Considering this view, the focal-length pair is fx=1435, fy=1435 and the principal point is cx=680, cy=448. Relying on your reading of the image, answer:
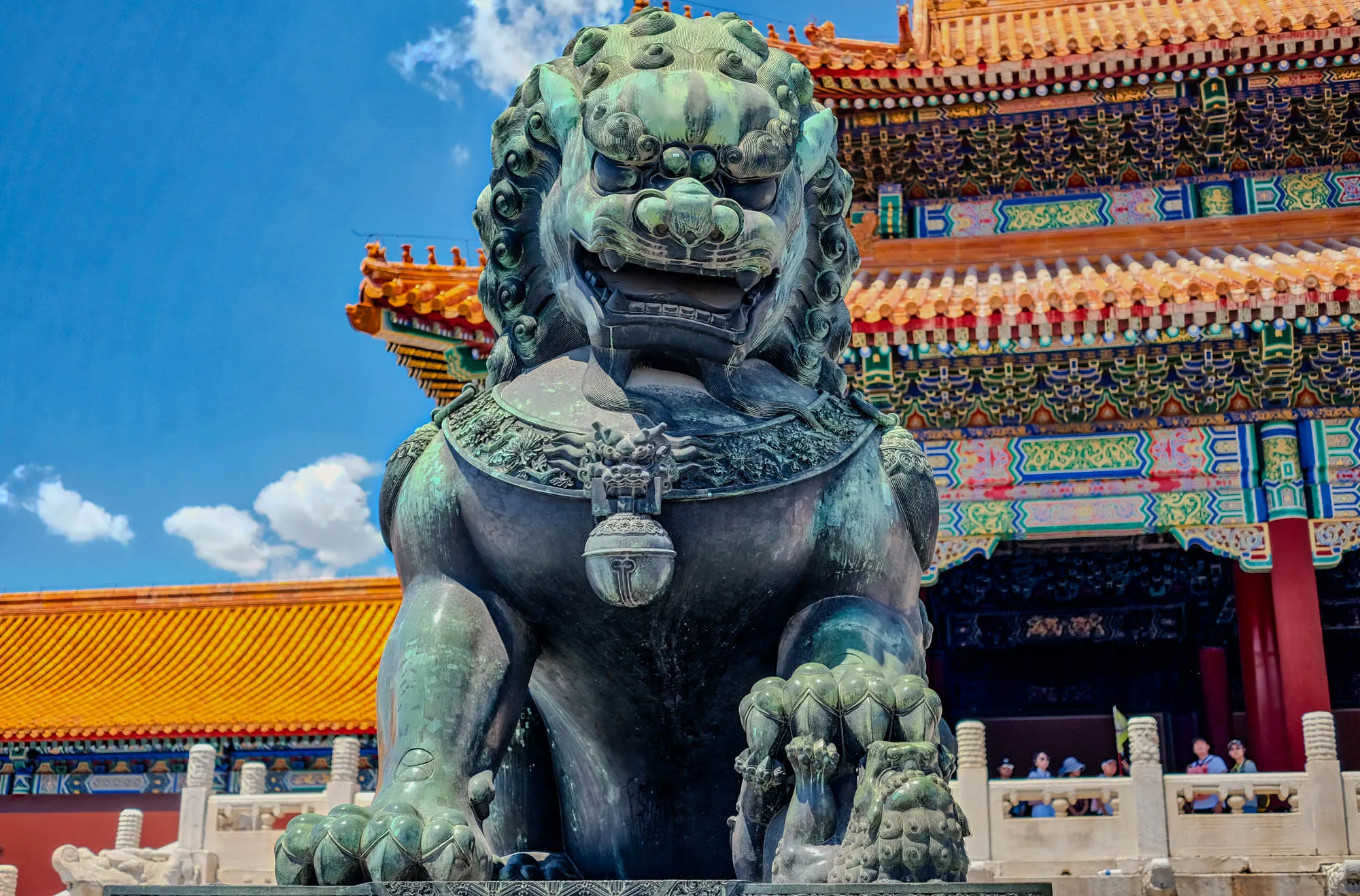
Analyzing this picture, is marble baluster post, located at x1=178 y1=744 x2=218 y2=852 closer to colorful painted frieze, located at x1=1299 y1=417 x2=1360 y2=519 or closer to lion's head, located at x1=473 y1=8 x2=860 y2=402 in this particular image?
lion's head, located at x1=473 y1=8 x2=860 y2=402

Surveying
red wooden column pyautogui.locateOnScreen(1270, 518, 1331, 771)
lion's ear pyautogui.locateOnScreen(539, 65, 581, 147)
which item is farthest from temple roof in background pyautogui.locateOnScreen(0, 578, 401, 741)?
lion's ear pyautogui.locateOnScreen(539, 65, 581, 147)

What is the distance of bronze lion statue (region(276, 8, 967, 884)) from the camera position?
6.61ft

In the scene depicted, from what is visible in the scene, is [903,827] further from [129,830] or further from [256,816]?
[129,830]

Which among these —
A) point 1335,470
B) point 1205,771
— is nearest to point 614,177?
point 1205,771

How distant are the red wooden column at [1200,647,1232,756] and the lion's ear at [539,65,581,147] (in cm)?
1099

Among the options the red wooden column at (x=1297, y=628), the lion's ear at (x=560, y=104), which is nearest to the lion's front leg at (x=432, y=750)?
the lion's ear at (x=560, y=104)

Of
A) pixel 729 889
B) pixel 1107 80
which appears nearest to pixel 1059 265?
pixel 1107 80

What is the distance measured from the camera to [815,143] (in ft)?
7.96

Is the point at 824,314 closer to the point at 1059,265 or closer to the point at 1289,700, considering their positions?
the point at 1289,700

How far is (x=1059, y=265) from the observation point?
36.6 ft

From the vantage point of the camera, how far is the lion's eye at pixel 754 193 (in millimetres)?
2250

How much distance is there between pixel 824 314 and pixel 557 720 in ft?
2.80

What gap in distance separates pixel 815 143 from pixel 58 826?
1391 centimetres

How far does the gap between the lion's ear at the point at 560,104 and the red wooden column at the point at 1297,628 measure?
8440 millimetres
